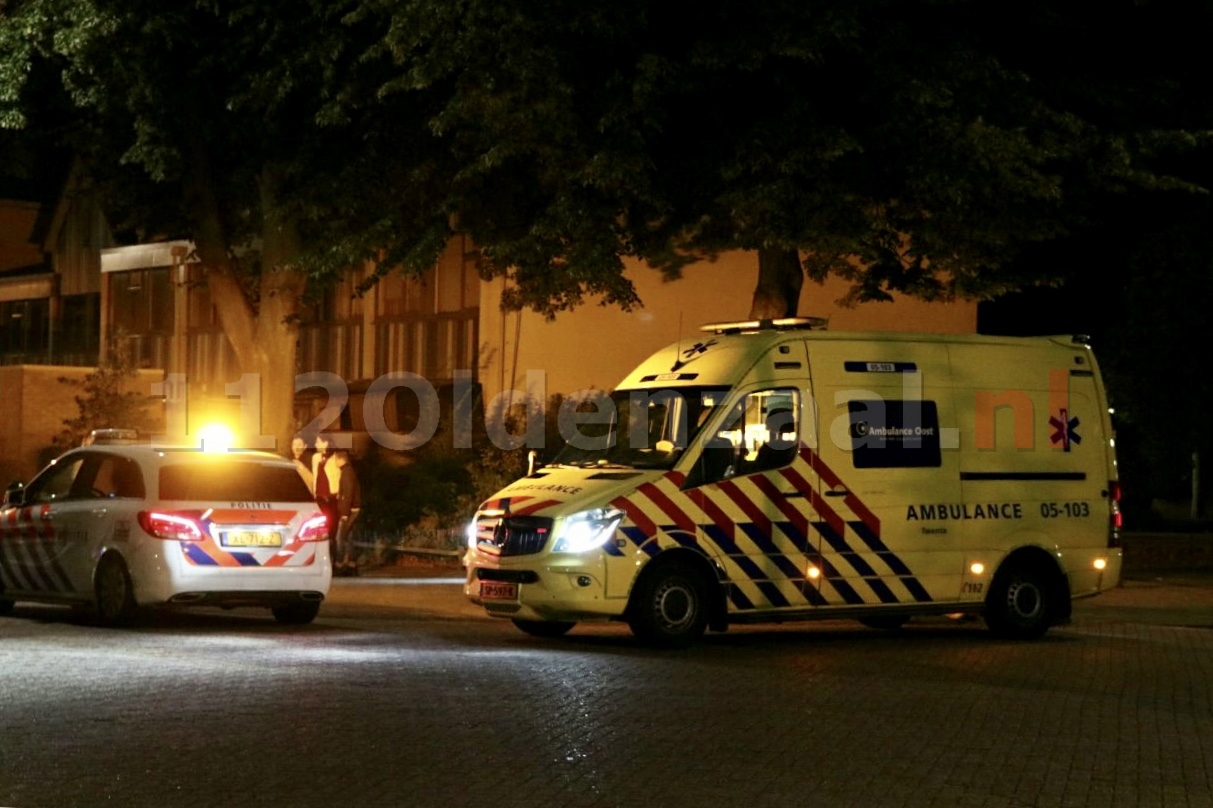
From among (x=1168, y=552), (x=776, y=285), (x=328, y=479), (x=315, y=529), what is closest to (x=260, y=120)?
(x=328, y=479)

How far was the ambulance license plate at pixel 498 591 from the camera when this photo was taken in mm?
14648

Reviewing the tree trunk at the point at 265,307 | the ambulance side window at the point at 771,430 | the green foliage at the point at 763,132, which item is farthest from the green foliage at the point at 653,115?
the ambulance side window at the point at 771,430

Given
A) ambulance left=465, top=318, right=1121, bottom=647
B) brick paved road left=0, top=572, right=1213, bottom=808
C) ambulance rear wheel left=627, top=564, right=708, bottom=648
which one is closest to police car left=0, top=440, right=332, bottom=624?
brick paved road left=0, top=572, right=1213, bottom=808

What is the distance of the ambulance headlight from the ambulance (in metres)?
0.01

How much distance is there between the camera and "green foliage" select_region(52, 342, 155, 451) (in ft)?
101

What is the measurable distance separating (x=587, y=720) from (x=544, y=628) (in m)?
5.53

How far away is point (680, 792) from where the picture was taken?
822cm

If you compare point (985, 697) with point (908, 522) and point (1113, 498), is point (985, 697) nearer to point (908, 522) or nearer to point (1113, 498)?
point (908, 522)

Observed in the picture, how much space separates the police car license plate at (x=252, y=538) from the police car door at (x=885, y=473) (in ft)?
15.1

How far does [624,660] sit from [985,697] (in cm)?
293

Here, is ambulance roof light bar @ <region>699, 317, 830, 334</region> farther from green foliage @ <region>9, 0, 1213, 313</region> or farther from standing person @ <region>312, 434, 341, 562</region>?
standing person @ <region>312, 434, 341, 562</region>

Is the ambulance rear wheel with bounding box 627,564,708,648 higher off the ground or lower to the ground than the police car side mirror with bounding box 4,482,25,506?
lower

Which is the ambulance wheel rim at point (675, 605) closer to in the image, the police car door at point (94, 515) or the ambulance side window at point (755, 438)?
the ambulance side window at point (755, 438)

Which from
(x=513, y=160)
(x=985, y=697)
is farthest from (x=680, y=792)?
(x=513, y=160)
